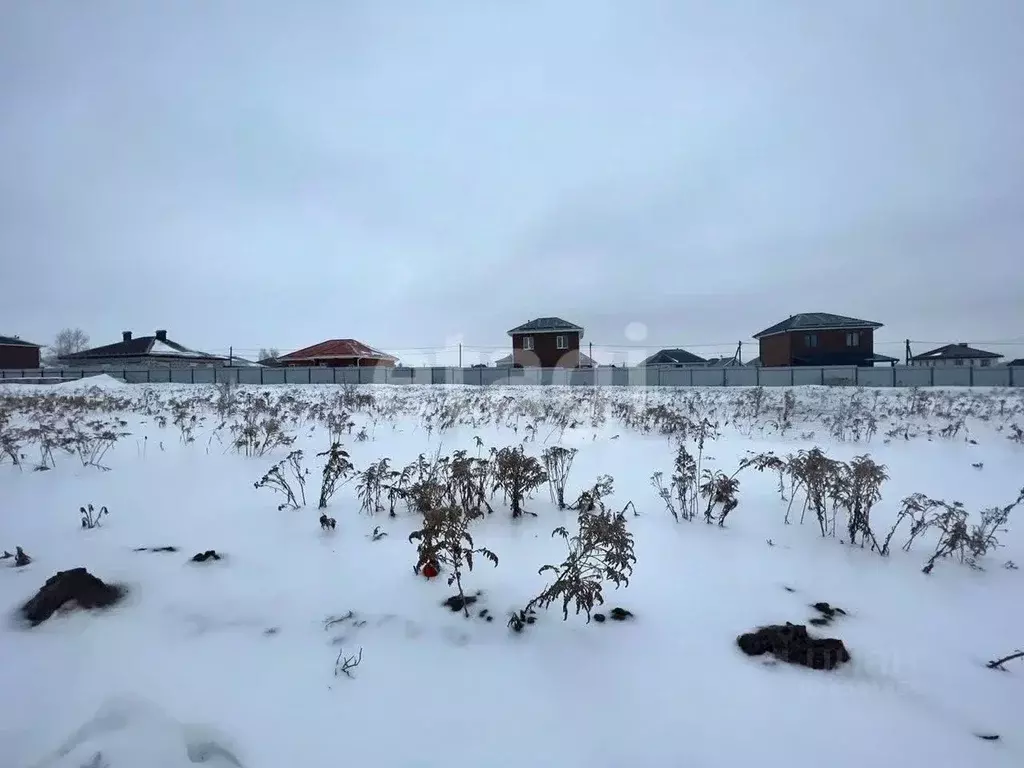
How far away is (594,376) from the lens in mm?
25453

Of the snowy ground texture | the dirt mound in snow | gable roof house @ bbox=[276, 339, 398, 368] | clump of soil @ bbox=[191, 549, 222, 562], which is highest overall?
gable roof house @ bbox=[276, 339, 398, 368]

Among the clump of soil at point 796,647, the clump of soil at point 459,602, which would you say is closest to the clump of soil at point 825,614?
the clump of soil at point 796,647

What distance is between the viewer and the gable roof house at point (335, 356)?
3759 cm

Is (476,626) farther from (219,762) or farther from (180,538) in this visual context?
(180,538)

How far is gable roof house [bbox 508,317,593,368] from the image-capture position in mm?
34312

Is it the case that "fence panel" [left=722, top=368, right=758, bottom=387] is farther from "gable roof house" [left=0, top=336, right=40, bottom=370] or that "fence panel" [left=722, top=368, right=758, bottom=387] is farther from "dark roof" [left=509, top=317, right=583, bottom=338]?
"gable roof house" [left=0, top=336, right=40, bottom=370]

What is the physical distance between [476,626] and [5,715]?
1.82 m

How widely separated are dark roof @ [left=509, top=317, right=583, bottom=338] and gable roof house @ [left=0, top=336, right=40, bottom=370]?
40.8 m

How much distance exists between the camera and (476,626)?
2426 mm

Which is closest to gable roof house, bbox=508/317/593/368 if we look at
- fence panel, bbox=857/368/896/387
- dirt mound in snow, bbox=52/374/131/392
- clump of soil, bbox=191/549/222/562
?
fence panel, bbox=857/368/896/387

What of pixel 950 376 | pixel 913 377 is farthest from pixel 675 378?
pixel 950 376

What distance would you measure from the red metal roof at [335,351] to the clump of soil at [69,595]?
3662 centimetres

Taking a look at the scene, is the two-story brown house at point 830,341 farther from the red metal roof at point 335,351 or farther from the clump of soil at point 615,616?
the clump of soil at point 615,616

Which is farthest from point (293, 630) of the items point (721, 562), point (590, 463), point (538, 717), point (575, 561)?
point (590, 463)
